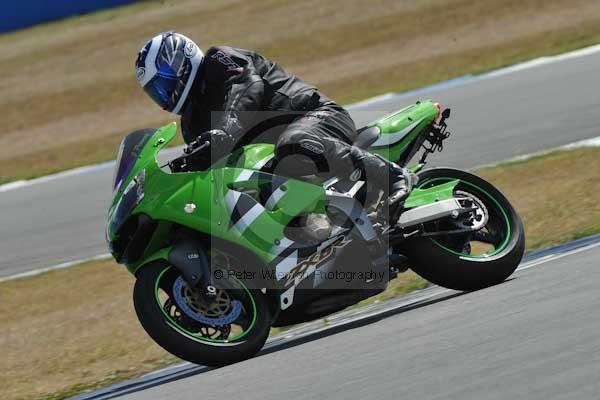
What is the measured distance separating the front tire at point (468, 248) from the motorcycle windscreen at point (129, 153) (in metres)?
1.46

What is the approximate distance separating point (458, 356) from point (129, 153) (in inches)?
80.8

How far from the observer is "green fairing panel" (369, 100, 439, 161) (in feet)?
18.5

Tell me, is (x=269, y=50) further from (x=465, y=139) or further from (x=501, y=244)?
(x=501, y=244)

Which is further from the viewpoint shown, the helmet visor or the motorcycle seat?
the motorcycle seat

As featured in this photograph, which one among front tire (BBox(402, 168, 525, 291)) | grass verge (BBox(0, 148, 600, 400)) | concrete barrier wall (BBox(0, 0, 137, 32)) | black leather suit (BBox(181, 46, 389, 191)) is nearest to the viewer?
black leather suit (BBox(181, 46, 389, 191))

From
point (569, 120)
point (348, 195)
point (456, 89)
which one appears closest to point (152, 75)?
point (348, 195)

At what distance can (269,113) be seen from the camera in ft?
18.1

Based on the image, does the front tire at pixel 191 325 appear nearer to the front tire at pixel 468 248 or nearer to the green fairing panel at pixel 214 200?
the green fairing panel at pixel 214 200

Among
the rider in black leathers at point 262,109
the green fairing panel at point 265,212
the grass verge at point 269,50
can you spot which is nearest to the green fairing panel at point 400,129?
the rider in black leathers at point 262,109

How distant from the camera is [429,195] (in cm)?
567

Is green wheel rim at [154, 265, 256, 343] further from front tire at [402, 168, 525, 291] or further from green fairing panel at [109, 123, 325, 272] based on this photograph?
front tire at [402, 168, 525, 291]

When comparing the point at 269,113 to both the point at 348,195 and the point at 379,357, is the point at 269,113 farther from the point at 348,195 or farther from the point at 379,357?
the point at 379,357

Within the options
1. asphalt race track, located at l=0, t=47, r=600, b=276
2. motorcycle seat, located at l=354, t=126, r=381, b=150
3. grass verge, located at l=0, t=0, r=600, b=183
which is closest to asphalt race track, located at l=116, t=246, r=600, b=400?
motorcycle seat, located at l=354, t=126, r=381, b=150

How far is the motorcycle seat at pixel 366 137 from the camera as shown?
5.64 meters
